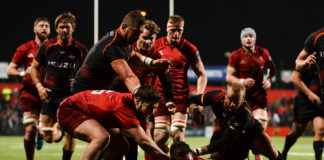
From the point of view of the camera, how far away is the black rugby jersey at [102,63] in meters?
5.30

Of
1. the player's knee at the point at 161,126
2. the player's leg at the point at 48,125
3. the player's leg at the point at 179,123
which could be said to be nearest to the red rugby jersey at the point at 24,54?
the player's leg at the point at 48,125

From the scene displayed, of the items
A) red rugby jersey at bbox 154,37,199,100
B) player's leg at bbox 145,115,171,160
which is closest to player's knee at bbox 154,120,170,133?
player's leg at bbox 145,115,171,160

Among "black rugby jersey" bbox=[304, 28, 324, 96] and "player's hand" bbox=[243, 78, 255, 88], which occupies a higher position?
"black rugby jersey" bbox=[304, 28, 324, 96]

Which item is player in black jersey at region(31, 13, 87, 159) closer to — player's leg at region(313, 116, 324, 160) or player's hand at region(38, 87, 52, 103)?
player's hand at region(38, 87, 52, 103)

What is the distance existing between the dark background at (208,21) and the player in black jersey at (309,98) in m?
25.7

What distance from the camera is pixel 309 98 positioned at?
754 cm

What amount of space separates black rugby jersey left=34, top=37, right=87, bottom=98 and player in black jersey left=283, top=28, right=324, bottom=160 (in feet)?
10.7

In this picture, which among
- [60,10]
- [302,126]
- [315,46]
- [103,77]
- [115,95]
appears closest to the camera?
[115,95]

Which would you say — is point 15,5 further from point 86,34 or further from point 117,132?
point 117,132

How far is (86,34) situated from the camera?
3462 cm

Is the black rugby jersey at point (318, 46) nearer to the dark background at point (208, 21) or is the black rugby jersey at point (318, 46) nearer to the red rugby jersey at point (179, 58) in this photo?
the red rugby jersey at point (179, 58)

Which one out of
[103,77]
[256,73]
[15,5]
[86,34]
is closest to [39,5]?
[15,5]

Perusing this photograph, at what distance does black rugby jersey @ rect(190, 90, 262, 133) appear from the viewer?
5894mm

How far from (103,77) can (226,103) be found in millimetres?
1472
